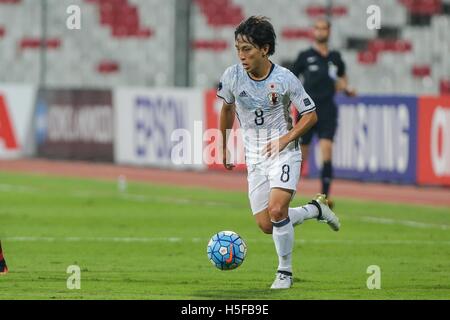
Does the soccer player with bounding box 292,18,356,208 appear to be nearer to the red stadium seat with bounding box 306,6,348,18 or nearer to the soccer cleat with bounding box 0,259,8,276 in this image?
the soccer cleat with bounding box 0,259,8,276

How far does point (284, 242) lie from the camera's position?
10.0 m

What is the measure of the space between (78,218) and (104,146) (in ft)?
36.0

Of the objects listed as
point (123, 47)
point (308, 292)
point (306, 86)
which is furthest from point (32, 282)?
point (123, 47)

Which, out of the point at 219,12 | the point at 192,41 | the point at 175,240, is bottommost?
the point at 175,240

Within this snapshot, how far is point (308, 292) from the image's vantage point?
9.70 meters

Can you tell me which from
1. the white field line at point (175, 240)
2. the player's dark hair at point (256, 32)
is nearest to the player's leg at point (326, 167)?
the white field line at point (175, 240)

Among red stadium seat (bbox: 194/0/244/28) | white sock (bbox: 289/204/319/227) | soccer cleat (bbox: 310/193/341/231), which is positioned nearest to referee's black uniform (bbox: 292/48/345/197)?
soccer cleat (bbox: 310/193/341/231)

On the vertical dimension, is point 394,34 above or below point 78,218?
above

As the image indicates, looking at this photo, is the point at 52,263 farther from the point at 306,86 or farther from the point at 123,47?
the point at 123,47

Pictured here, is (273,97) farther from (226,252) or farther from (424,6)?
(424,6)

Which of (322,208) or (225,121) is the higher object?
(225,121)

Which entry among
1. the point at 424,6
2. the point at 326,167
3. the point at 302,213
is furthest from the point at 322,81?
the point at 424,6

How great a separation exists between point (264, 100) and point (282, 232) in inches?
41.6

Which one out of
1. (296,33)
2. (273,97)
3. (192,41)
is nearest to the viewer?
(273,97)
